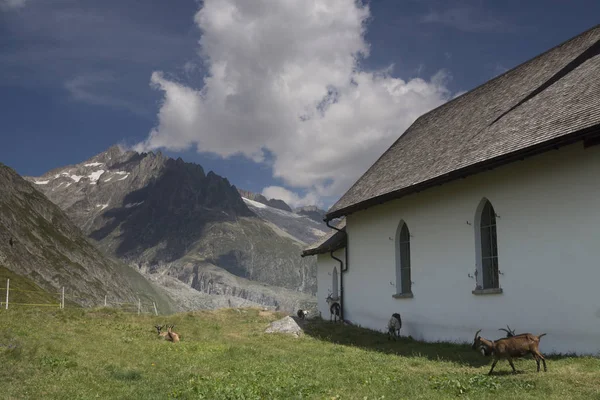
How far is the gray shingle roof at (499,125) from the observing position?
1565cm

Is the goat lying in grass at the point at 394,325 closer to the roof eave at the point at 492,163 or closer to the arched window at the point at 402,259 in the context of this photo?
the arched window at the point at 402,259

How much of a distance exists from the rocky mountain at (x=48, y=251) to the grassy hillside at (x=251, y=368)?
218 feet

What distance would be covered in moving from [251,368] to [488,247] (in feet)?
29.7

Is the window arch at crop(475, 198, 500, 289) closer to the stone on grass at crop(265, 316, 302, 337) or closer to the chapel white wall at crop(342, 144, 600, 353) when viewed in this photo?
the chapel white wall at crop(342, 144, 600, 353)

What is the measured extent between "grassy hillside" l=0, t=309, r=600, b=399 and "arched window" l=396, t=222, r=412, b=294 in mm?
2230

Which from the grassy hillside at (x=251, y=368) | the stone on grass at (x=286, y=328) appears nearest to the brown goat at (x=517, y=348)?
the grassy hillside at (x=251, y=368)

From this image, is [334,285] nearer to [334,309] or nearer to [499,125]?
[334,309]

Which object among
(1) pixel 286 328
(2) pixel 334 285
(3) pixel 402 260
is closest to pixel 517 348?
(3) pixel 402 260

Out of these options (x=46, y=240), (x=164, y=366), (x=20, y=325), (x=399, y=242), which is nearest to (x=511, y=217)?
(x=399, y=242)

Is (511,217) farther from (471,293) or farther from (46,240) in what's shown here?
(46,240)

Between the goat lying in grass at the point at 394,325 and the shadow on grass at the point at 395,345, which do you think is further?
the goat lying in grass at the point at 394,325

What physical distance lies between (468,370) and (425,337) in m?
7.56

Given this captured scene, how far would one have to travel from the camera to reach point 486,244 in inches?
738

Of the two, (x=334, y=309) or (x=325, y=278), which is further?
(x=325, y=278)
